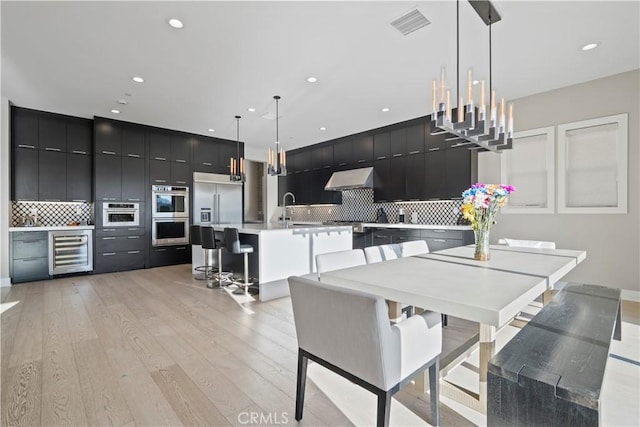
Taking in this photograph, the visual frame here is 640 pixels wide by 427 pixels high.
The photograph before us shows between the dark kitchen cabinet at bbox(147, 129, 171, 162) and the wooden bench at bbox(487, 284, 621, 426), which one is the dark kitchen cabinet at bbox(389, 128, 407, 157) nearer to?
the wooden bench at bbox(487, 284, 621, 426)

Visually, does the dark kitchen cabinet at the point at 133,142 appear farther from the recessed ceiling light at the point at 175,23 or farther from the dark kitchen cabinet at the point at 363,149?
the dark kitchen cabinet at the point at 363,149

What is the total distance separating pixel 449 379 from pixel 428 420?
0.46 metres

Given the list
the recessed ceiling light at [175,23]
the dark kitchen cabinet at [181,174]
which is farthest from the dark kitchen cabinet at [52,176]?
the recessed ceiling light at [175,23]

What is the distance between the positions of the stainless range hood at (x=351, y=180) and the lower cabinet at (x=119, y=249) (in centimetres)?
402

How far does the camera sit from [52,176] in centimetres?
512

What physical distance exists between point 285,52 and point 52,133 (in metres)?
4.70

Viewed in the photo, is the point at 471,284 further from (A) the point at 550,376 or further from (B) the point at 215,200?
(B) the point at 215,200

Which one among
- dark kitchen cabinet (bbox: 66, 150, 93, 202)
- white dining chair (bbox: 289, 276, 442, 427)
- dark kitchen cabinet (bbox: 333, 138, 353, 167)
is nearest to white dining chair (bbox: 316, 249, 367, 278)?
white dining chair (bbox: 289, 276, 442, 427)

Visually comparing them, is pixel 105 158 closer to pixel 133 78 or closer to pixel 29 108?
pixel 29 108

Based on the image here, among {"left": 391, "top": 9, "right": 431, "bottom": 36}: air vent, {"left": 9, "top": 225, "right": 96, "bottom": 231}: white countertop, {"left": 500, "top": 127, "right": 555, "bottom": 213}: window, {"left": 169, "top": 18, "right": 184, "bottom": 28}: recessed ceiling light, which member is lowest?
{"left": 9, "top": 225, "right": 96, "bottom": 231}: white countertop

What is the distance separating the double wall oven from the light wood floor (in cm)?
228

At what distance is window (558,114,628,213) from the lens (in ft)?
11.9

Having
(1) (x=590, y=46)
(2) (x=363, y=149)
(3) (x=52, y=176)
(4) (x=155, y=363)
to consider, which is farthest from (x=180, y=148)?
(1) (x=590, y=46)

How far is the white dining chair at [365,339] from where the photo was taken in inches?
46.3
